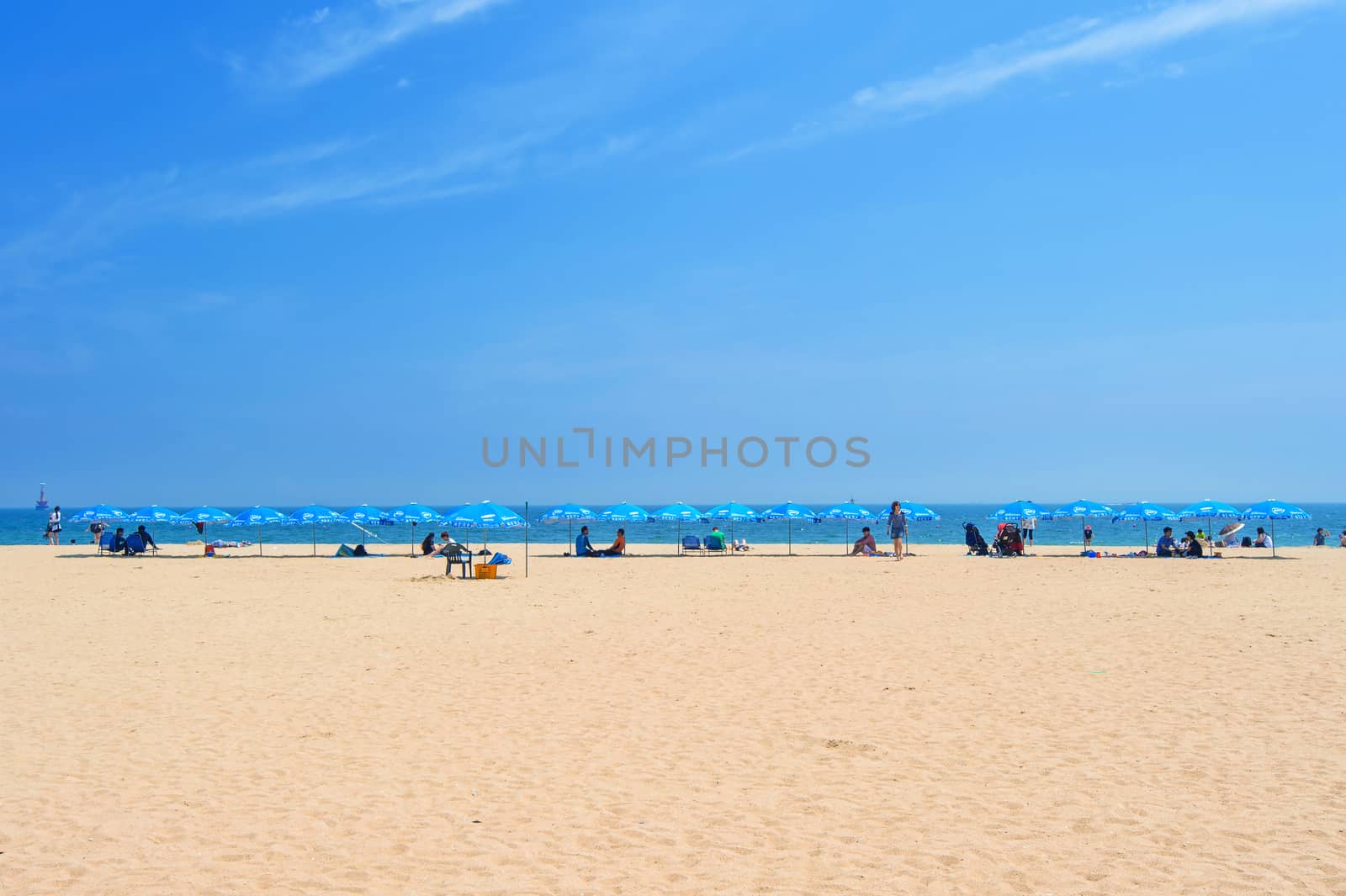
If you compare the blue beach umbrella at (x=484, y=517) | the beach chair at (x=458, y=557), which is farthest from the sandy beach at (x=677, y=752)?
the blue beach umbrella at (x=484, y=517)

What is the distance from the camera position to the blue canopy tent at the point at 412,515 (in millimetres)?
31388

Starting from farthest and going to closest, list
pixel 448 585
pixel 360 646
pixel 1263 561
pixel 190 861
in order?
pixel 1263 561
pixel 448 585
pixel 360 646
pixel 190 861

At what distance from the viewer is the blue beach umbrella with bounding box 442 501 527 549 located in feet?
96.8

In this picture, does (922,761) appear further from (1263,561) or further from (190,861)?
(1263,561)

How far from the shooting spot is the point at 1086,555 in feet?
105

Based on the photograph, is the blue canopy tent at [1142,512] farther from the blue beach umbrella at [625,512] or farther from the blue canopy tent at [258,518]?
the blue canopy tent at [258,518]

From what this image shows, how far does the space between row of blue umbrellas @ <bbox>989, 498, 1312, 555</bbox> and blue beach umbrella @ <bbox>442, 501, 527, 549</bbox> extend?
16557mm

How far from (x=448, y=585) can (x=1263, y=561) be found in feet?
80.1

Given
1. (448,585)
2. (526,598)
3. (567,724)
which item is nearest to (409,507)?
(448,585)

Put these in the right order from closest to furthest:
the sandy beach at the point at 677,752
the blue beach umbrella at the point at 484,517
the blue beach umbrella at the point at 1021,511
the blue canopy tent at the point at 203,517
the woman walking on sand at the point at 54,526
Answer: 1. the sandy beach at the point at 677,752
2. the blue beach umbrella at the point at 484,517
3. the blue beach umbrella at the point at 1021,511
4. the blue canopy tent at the point at 203,517
5. the woman walking on sand at the point at 54,526

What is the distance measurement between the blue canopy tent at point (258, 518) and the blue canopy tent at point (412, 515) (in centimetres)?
422

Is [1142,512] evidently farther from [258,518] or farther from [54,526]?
[54,526]

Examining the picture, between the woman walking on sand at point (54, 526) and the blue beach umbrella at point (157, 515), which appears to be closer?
the blue beach umbrella at point (157, 515)

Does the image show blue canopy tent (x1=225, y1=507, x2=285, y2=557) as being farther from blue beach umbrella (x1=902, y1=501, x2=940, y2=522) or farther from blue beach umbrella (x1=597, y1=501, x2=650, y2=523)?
blue beach umbrella (x1=902, y1=501, x2=940, y2=522)
